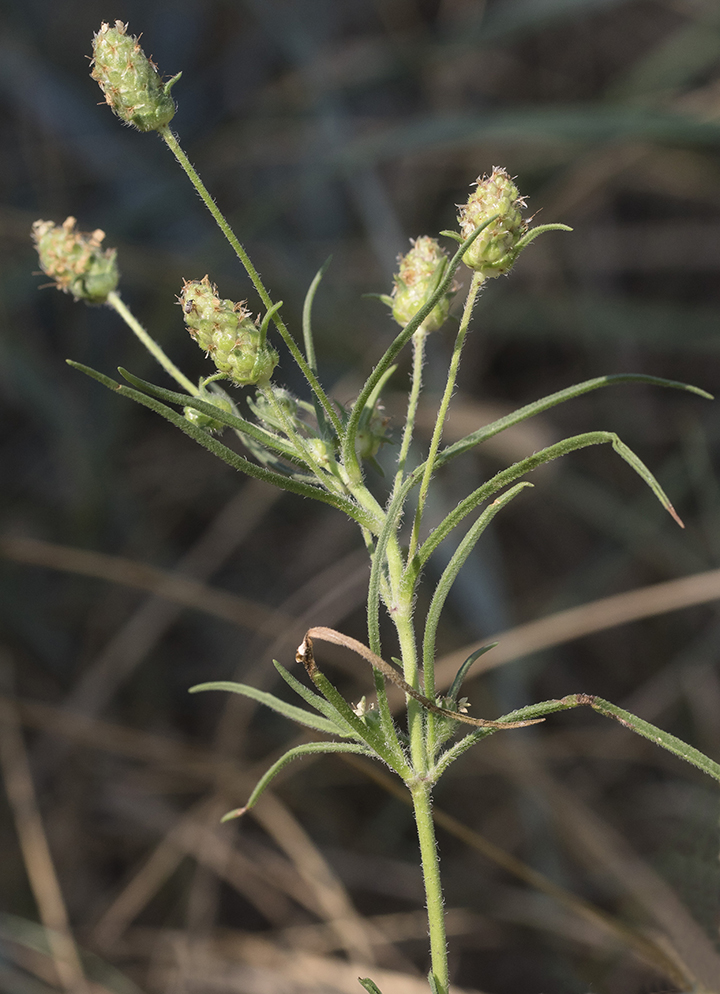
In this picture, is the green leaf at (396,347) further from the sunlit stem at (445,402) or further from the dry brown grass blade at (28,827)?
the dry brown grass blade at (28,827)

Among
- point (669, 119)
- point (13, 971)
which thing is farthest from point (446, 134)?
point (13, 971)

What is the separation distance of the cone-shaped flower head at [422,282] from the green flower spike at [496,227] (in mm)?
101

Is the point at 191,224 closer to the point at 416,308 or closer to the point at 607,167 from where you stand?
the point at 607,167

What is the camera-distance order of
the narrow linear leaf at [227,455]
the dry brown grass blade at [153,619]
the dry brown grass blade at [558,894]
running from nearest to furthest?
the narrow linear leaf at [227,455] < the dry brown grass blade at [558,894] < the dry brown grass blade at [153,619]

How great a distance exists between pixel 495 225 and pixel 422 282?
161 millimetres

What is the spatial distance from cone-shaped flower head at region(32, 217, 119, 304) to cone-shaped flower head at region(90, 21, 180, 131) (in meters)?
0.26

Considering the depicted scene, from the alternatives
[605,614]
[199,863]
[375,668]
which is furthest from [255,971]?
[375,668]

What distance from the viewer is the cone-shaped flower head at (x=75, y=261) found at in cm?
135

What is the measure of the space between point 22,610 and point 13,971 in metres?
1.69

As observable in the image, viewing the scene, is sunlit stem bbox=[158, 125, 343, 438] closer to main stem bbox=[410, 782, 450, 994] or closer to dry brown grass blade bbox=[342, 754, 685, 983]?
main stem bbox=[410, 782, 450, 994]

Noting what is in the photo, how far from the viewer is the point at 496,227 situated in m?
1.08

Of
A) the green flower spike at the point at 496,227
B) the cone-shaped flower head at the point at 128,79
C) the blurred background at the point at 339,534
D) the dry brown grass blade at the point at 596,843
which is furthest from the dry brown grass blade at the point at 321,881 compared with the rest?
the cone-shaped flower head at the point at 128,79

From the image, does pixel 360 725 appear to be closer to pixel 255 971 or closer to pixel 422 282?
pixel 422 282

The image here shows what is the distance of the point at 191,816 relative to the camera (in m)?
3.37
